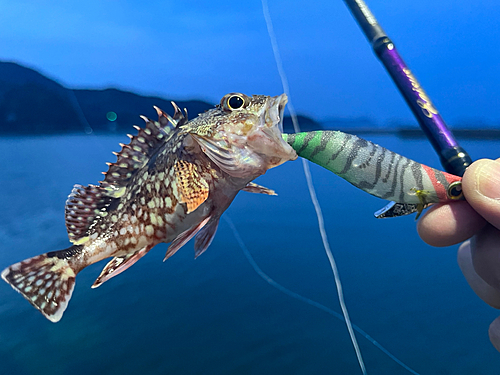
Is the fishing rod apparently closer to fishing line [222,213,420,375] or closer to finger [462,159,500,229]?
finger [462,159,500,229]

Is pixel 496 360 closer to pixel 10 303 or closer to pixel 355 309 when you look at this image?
pixel 355 309

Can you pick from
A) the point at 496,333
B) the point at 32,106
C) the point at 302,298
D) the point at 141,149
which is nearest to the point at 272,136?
the point at 141,149

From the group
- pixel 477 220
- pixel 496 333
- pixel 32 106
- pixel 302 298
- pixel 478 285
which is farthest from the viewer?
pixel 32 106

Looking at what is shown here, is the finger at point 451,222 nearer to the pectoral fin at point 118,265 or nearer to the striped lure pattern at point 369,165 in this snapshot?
the striped lure pattern at point 369,165

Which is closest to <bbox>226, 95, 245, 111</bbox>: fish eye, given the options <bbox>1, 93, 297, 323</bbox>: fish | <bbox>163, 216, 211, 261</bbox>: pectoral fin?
<bbox>1, 93, 297, 323</bbox>: fish

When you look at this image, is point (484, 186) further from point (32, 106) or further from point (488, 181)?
point (32, 106)

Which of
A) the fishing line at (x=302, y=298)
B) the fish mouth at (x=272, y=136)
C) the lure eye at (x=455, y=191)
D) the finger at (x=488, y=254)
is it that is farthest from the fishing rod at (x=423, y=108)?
the fishing line at (x=302, y=298)

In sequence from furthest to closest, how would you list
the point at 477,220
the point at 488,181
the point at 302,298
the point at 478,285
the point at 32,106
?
the point at 32,106
the point at 302,298
the point at 478,285
the point at 477,220
the point at 488,181
